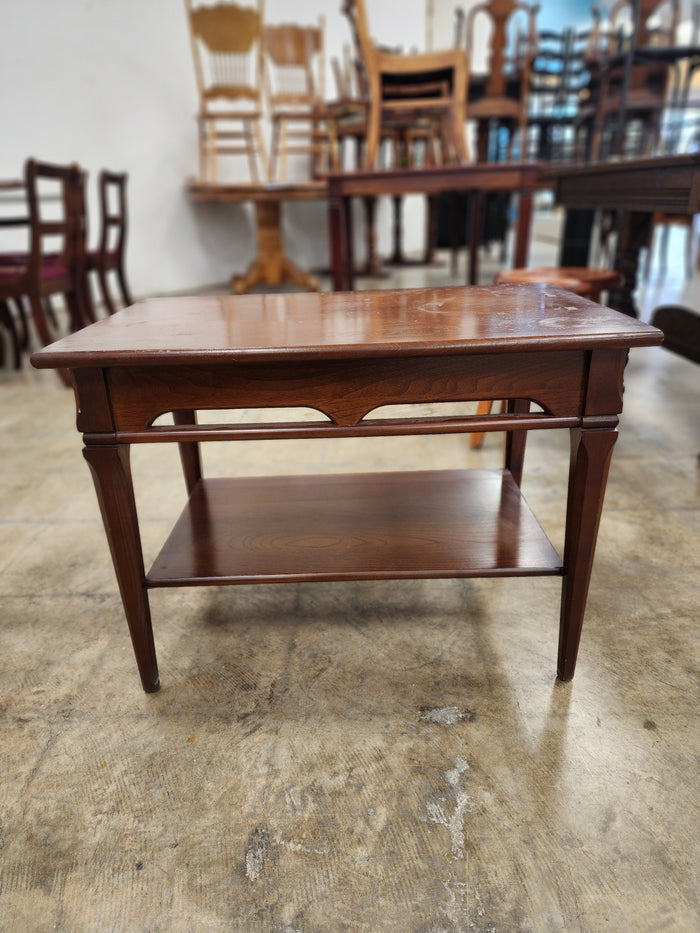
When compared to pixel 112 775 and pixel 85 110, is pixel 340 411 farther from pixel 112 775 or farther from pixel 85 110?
pixel 85 110

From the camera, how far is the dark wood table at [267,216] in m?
4.77

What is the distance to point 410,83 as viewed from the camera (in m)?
3.48

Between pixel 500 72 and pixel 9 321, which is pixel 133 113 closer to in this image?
pixel 9 321

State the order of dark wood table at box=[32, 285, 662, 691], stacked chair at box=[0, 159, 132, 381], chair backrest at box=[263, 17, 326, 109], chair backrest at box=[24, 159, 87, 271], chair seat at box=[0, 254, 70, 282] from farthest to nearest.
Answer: chair backrest at box=[263, 17, 326, 109], chair seat at box=[0, 254, 70, 282], stacked chair at box=[0, 159, 132, 381], chair backrest at box=[24, 159, 87, 271], dark wood table at box=[32, 285, 662, 691]

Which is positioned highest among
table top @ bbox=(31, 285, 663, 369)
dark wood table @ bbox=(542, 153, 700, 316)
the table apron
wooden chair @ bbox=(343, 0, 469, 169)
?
wooden chair @ bbox=(343, 0, 469, 169)

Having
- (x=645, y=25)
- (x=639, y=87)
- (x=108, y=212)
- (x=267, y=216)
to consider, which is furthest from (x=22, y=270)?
(x=639, y=87)

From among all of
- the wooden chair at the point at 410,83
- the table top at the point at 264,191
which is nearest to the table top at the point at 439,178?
the wooden chair at the point at 410,83

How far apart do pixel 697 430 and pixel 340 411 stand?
6.22ft

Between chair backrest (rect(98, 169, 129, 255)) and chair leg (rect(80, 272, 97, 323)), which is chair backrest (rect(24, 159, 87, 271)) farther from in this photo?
chair backrest (rect(98, 169, 129, 255))

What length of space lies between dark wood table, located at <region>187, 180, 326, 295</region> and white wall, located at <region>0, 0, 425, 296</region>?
36cm

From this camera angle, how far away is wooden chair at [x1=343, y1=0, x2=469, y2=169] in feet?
10.9

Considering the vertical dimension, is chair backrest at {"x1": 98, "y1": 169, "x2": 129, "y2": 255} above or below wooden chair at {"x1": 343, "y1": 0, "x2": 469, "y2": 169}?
below

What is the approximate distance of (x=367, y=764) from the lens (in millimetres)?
1014

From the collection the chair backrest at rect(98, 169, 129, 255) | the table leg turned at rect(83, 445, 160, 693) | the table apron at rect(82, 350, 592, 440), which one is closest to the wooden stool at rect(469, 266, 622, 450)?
the table apron at rect(82, 350, 592, 440)
